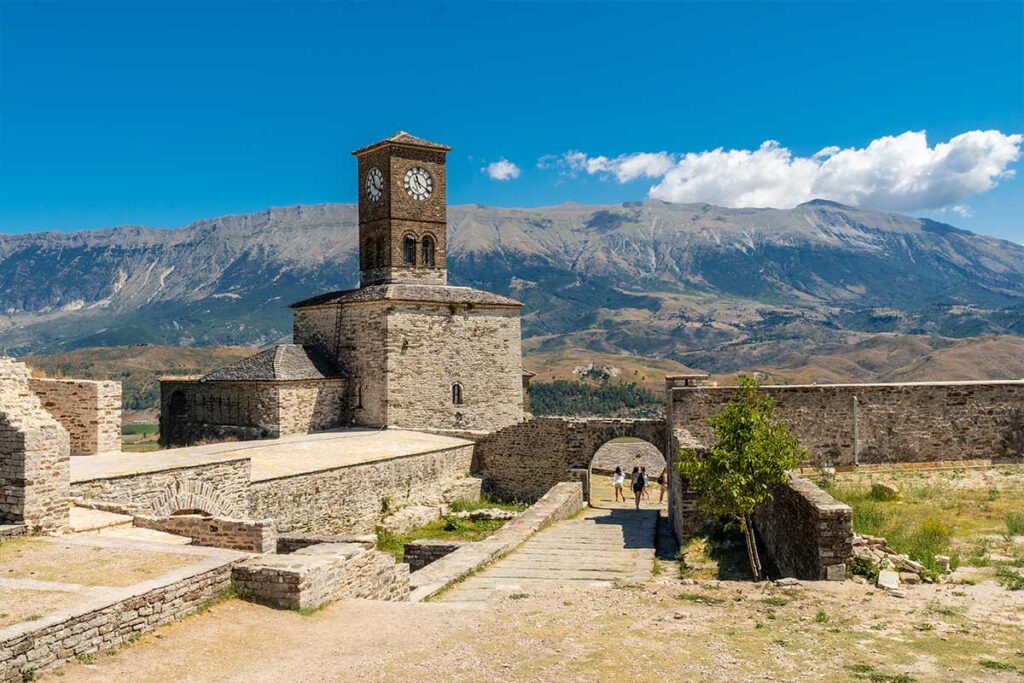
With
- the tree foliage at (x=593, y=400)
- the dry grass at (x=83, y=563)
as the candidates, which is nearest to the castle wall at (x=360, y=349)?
the dry grass at (x=83, y=563)

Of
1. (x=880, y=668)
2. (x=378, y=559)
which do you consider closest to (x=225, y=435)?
(x=378, y=559)

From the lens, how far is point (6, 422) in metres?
12.2

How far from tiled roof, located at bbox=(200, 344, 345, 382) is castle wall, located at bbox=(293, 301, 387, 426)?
644 mm

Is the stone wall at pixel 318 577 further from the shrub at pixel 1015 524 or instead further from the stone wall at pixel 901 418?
the stone wall at pixel 901 418

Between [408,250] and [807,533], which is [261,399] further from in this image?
[807,533]

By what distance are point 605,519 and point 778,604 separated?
1245 centimetres

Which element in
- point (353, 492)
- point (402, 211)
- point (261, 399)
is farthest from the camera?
point (402, 211)

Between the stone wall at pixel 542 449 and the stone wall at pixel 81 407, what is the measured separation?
40.9ft

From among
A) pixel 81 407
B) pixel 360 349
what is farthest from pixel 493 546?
pixel 360 349

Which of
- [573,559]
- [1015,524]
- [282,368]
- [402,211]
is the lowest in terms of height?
[573,559]

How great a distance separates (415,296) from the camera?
3059cm

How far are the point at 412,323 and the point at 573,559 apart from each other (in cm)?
1641

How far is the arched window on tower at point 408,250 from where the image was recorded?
3394cm

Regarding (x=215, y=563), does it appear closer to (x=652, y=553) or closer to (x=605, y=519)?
(x=652, y=553)
